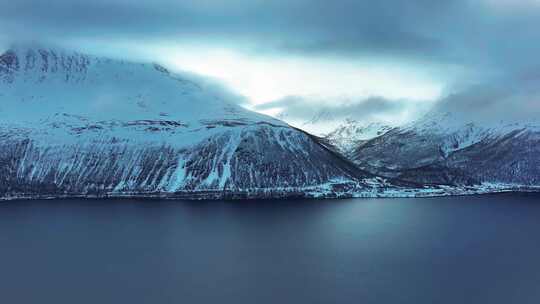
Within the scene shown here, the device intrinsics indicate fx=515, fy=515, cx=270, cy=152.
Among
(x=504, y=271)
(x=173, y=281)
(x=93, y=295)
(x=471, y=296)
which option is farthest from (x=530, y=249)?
(x=93, y=295)

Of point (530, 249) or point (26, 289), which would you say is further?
point (530, 249)

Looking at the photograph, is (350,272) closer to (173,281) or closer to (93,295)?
(173,281)

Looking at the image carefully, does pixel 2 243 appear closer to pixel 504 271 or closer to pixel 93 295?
pixel 93 295

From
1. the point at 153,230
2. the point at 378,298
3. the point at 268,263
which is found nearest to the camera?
the point at 378,298

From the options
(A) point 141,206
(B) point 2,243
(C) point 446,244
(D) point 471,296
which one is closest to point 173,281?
(D) point 471,296

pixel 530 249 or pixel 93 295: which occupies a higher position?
pixel 530 249

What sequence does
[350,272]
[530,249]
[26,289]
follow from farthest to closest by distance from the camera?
[530,249]
[350,272]
[26,289]
